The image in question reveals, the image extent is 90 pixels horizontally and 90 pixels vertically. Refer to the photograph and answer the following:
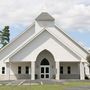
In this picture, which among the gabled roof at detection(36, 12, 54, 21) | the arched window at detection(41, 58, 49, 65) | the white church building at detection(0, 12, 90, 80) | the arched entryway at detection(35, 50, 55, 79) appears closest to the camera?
the white church building at detection(0, 12, 90, 80)

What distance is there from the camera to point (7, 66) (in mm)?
59094

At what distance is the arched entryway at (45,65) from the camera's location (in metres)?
60.2

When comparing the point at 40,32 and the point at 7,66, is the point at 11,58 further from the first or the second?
the point at 40,32

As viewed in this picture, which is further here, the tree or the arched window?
the tree

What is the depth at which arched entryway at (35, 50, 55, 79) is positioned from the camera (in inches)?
2372

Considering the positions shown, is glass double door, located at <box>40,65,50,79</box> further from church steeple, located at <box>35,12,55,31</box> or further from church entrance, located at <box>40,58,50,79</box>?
church steeple, located at <box>35,12,55,31</box>

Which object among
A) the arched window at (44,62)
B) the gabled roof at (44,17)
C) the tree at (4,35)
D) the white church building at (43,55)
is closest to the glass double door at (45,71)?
the white church building at (43,55)

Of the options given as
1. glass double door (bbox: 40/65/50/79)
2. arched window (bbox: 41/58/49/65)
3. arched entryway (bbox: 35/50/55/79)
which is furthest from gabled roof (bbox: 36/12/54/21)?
glass double door (bbox: 40/65/50/79)

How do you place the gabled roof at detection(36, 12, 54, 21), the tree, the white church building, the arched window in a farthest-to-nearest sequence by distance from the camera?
the tree
the gabled roof at detection(36, 12, 54, 21)
the arched window
the white church building

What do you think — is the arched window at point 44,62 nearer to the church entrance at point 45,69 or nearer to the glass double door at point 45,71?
the church entrance at point 45,69

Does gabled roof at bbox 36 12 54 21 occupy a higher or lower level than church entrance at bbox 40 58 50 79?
higher

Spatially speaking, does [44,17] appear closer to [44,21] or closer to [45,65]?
[44,21]

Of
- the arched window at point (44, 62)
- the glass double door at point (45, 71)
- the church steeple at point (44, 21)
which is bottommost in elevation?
the glass double door at point (45, 71)

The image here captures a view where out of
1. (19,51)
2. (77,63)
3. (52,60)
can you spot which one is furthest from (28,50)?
(77,63)
